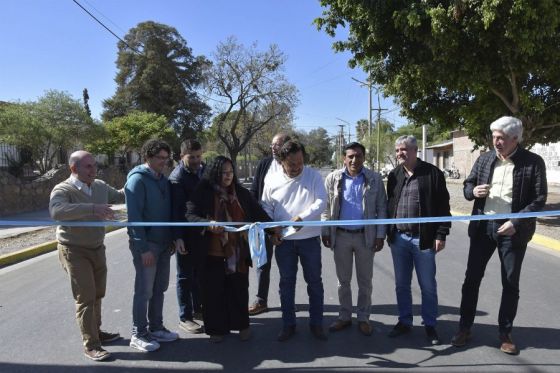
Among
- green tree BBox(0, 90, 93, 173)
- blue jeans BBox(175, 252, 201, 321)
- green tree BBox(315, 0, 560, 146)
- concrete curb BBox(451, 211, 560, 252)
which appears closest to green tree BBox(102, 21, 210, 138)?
green tree BBox(0, 90, 93, 173)

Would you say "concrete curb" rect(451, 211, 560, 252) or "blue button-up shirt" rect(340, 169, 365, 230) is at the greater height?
"blue button-up shirt" rect(340, 169, 365, 230)

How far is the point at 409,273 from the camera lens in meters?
4.35

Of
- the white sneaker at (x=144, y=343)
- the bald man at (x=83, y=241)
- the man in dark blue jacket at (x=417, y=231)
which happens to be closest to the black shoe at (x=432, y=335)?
the man in dark blue jacket at (x=417, y=231)

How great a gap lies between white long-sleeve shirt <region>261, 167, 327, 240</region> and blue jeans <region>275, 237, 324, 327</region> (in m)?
0.10

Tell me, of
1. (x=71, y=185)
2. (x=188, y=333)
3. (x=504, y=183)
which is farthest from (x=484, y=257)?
(x=71, y=185)

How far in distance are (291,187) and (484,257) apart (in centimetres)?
180

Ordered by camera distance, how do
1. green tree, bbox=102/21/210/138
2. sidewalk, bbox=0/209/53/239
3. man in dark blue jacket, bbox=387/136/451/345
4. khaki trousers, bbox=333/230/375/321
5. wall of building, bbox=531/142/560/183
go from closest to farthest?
man in dark blue jacket, bbox=387/136/451/345 < khaki trousers, bbox=333/230/375/321 < sidewalk, bbox=0/209/53/239 < wall of building, bbox=531/142/560/183 < green tree, bbox=102/21/210/138

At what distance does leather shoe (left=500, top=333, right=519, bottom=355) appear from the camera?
3.84m

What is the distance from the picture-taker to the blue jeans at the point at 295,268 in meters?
4.27

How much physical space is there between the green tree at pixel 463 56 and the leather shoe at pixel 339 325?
22.5 ft

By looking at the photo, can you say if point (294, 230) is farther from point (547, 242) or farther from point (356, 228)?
point (547, 242)

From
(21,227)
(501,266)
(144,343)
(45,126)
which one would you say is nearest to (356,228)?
(501,266)

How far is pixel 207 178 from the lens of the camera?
4.12 metres

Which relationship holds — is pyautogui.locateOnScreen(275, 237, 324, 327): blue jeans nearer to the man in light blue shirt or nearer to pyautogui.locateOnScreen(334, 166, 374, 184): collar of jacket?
the man in light blue shirt
